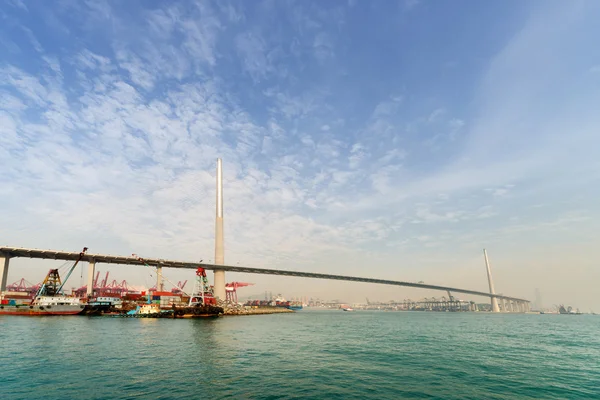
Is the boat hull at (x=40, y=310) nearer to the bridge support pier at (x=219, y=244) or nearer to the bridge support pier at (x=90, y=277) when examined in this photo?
the bridge support pier at (x=90, y=277)

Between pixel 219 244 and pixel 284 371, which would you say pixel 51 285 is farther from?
pixel 284 371

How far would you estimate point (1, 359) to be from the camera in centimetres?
2816

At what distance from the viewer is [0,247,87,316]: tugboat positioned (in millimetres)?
94500

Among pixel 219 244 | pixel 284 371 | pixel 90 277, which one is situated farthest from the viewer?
pixel 219 244

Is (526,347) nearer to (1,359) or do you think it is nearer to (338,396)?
(338,396)

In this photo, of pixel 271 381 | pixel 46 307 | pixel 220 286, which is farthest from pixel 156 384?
pixel 220 286

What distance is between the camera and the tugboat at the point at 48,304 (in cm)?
9450

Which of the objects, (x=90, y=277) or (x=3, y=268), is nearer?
(x=3, y=268)

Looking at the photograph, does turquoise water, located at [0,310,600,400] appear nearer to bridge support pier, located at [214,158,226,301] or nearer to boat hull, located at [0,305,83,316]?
boat hull, located at [0,305,83,316]

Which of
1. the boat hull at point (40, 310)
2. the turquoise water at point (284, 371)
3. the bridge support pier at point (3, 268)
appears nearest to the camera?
the turquoise water at point (284, 371)

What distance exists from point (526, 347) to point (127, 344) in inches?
2099

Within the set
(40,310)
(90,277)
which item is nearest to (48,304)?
(40,310)

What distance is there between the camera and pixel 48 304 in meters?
101

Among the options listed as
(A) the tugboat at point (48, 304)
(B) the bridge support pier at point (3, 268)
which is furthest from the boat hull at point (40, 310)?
(B) the bridge support pier at point (3, 268)
